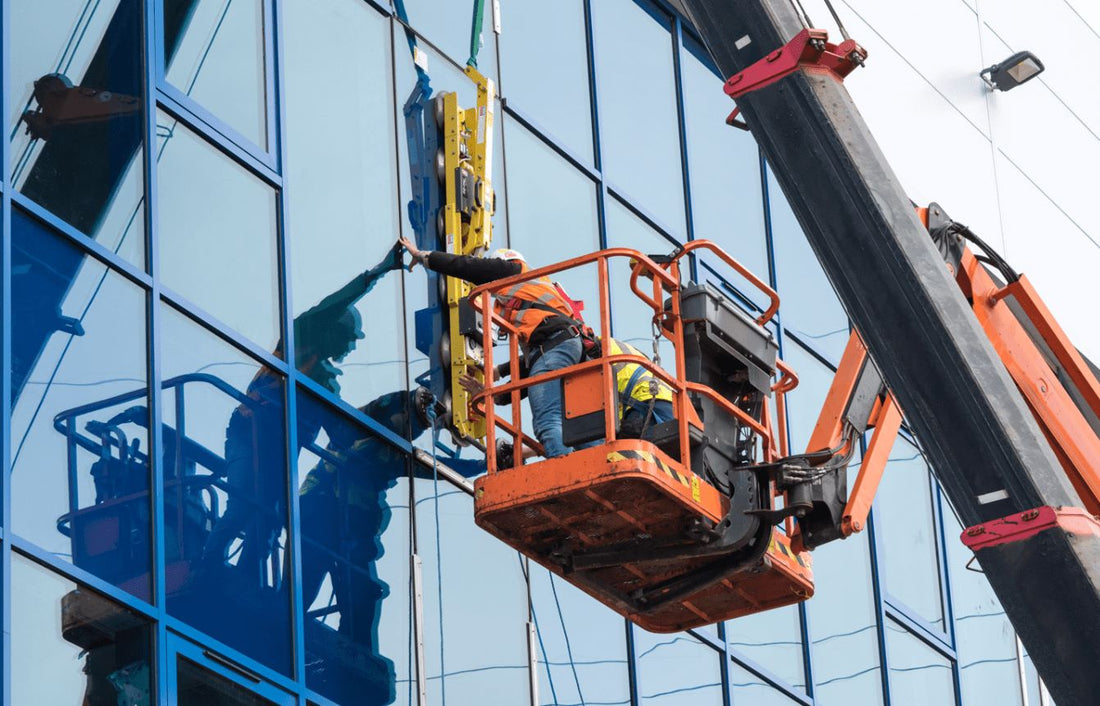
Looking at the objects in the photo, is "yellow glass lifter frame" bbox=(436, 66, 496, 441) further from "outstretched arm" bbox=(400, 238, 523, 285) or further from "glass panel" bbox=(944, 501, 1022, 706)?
"glass panel" bbox=(944, 501, 1022, 706)

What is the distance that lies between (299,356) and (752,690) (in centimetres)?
646

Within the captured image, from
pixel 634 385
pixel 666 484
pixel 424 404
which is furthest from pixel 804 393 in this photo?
pixel 666 484

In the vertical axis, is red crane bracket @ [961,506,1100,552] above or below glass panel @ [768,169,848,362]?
below

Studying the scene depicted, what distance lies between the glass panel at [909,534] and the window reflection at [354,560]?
8523mm

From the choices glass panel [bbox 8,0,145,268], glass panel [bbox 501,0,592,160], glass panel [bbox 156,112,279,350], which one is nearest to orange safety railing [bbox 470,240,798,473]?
glass panel [bbox 156,112,279,350]

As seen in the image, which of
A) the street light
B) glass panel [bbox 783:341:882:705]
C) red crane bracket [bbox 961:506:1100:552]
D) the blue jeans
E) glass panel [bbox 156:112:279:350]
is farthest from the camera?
the street light

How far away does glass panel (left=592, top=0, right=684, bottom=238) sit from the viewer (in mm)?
20172

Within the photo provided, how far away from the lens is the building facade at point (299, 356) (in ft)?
41.5

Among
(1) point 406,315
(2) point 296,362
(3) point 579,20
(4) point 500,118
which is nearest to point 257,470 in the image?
(2) point 296,362

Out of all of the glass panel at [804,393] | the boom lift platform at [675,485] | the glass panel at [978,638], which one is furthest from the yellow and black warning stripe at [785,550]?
the glass panel at [978,638]

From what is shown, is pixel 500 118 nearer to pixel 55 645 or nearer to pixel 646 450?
pixel 646 450

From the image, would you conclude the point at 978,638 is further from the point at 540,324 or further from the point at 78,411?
the point at 78,411

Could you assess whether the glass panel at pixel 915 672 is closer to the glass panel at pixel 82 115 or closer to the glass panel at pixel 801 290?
the glass panel at pixel 801 290

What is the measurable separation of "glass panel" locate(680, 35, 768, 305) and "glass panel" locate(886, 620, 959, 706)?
13.0ft
